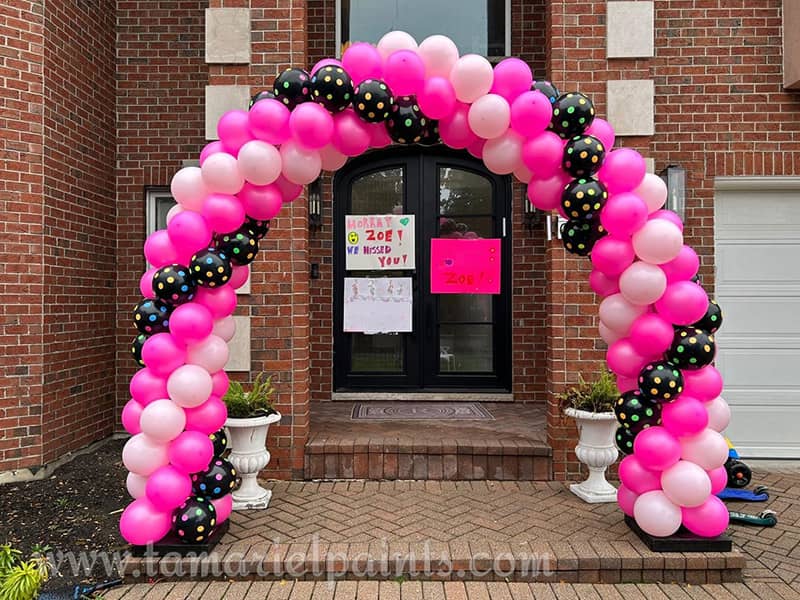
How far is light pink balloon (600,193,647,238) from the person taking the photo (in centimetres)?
294

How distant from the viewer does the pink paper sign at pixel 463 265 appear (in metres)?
5.85

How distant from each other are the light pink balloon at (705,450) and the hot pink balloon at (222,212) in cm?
266

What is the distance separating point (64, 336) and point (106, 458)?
110 centimetres

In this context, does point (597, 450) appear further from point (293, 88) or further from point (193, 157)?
point (193, 157)

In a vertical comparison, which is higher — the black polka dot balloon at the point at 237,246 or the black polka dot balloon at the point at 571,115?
the black polka dot balloon at the point at 571,115

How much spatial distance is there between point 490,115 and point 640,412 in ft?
5.82

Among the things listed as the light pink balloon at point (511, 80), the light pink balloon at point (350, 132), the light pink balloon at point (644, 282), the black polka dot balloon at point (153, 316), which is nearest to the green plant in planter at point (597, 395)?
the light pink balloon at point (644, 282)

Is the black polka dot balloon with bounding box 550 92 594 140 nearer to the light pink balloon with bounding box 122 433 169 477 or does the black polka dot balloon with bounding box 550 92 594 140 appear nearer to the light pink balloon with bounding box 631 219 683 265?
the light pink balloon with bounding box 631 219 683 265

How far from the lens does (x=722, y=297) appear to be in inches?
194

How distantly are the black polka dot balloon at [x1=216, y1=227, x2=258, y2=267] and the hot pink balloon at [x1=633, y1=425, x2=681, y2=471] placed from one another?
7.68 feet

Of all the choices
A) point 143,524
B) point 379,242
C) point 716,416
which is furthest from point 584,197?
point 379,242

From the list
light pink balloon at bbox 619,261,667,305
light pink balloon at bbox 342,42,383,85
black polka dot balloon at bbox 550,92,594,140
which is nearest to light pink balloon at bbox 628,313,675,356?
light pink balloon at bbox 619,261,667,305

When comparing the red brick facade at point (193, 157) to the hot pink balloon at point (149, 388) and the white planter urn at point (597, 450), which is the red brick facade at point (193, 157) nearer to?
the white planter urn at point (597, 450)

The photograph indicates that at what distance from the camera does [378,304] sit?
19.3ft
